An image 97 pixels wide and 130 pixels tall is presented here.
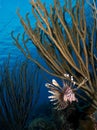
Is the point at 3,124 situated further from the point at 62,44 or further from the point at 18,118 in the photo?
the point at 62,44

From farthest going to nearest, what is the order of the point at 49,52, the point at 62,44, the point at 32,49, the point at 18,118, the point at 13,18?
the point at 32,49 → the point at 13,18 → the point at 18,118 → the point at 49,52 → the point at 62,44

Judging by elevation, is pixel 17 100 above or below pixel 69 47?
above

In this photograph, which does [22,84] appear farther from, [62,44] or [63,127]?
[62,44]

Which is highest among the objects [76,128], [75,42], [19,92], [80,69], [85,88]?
[19,92]

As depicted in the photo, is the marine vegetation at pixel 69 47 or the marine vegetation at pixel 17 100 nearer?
the marine vegetation at pixel 69 47

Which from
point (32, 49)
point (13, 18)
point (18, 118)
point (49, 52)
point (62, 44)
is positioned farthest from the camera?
point (32, 49)

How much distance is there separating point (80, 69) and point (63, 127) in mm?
1018

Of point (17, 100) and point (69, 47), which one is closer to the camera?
point (69, 47)

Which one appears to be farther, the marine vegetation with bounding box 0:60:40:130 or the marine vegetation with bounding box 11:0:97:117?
the marine vegetation with bounding box 0:60:40:130

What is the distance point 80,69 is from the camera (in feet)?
10.2

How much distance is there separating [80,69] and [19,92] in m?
2.76

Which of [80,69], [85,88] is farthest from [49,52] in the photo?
[85,88]

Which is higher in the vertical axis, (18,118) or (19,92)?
(19,92)

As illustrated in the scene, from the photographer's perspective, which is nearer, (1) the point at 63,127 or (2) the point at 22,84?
(1) the point at 63,127
